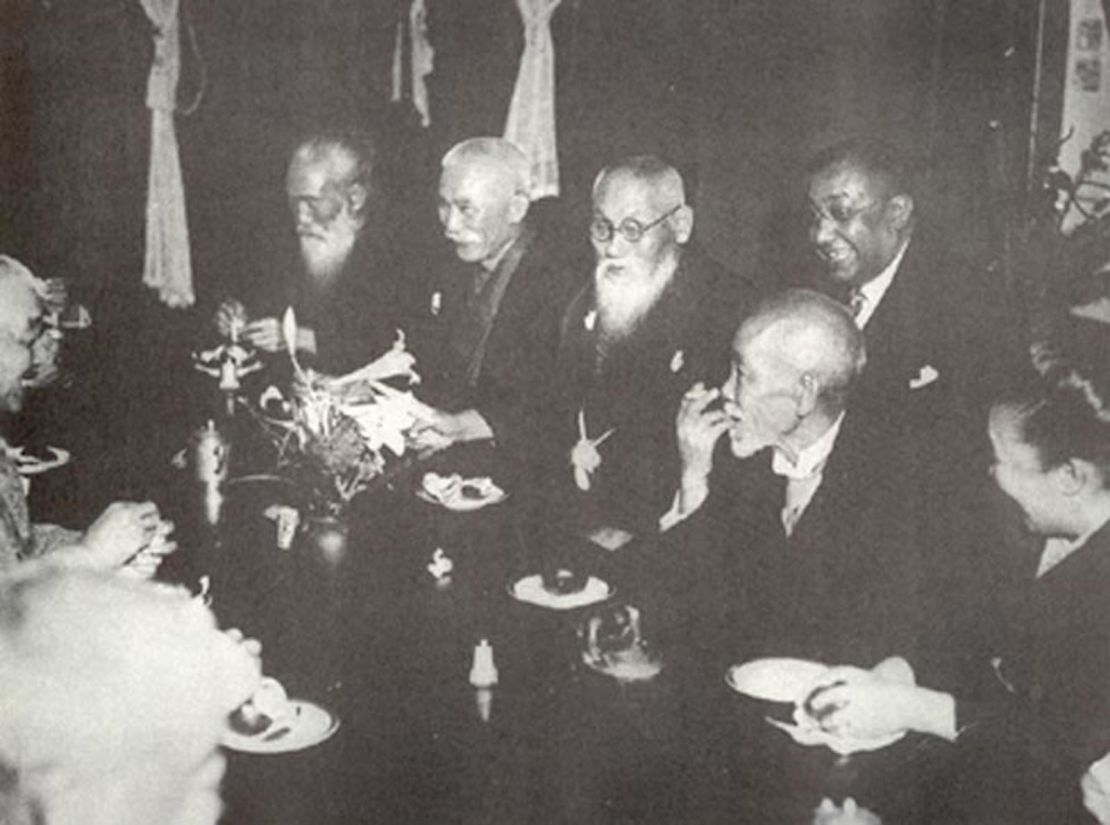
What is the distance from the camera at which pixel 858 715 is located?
2.98 m

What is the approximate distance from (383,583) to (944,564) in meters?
1.18

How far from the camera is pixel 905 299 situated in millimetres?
2910

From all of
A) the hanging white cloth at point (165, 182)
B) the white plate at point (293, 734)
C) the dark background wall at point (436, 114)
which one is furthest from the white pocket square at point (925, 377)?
the hanging white cloth at point (165, 182)

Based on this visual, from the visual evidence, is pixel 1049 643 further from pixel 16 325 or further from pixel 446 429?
pixel 16 325

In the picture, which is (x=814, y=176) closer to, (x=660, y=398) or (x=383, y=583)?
(x=660, y=398)

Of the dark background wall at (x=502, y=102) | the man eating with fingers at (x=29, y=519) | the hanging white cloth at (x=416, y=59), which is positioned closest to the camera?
the dark background wall at (x=502, y=102)

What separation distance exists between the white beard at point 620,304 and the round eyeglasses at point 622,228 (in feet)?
0.26

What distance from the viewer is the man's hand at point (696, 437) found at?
9.77 feet

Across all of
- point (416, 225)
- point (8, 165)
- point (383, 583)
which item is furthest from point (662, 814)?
point (8, 165)

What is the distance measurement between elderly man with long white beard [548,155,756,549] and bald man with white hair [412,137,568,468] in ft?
0.22

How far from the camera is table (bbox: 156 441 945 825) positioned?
299 centimetres

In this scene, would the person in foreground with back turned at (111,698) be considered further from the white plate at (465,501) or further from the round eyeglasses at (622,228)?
the round eyeglasses at (622,228)

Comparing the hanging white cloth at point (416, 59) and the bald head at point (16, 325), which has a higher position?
the hanging white cloth at point (416, 59)

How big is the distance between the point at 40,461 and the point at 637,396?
4.31 ft
